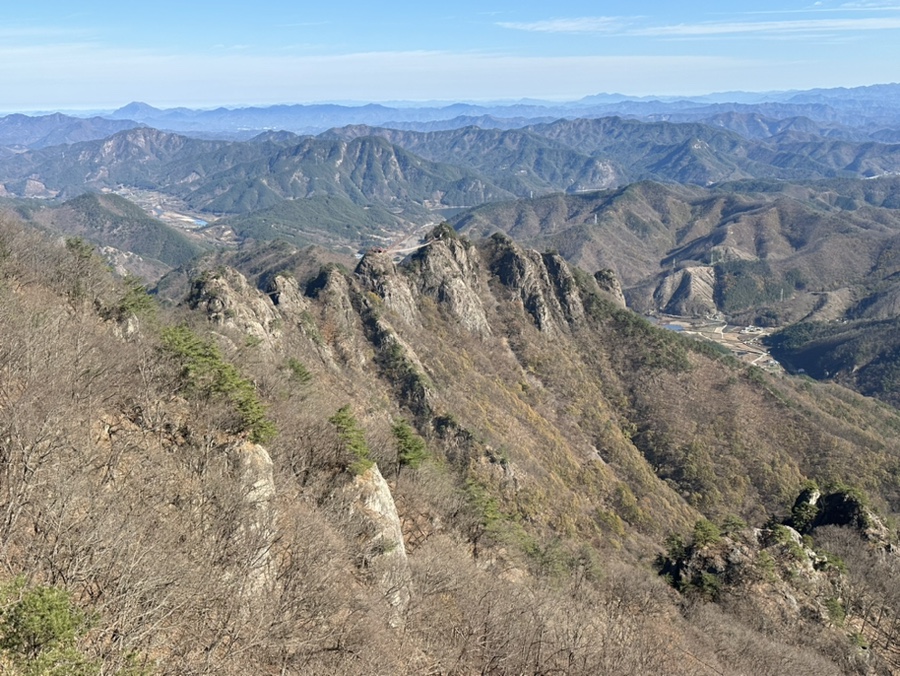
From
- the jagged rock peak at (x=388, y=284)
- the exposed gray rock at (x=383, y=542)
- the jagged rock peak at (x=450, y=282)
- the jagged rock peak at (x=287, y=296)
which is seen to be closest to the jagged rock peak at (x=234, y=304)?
the jagged rock peak at (x=287, y=296)

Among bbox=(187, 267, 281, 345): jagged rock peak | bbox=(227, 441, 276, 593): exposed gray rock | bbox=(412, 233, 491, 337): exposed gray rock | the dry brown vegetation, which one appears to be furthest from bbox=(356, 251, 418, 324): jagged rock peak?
bbox=(227, 441, 276, 593): exposed gray rock

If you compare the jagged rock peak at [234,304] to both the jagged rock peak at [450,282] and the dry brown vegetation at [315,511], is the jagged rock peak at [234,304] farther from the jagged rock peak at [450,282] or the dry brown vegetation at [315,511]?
the jagged rock peak at [450,282]

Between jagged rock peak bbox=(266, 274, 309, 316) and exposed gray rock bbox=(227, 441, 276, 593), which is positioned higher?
exposed gray rock bbox=(227, 441, 276, 593)

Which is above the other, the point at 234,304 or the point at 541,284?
the point at 234,304

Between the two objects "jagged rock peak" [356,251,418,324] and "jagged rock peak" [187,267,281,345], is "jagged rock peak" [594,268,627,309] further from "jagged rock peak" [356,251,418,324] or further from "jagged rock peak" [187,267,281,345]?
"jagged rock peak" [187,267,281,345]

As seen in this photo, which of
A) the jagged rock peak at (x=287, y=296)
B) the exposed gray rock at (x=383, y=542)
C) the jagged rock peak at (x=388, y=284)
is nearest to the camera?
the exposed gray rock at (x=383, y=542)

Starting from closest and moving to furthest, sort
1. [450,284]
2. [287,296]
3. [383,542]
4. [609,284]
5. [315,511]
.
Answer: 1. [315,511]
2. [383,542]
3. [287,296]
4. [450,284]
5. [609,284]

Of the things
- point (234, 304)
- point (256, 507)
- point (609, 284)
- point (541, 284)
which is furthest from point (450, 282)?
point (256, 507)

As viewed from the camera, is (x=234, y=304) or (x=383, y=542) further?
(x=234, y=304)

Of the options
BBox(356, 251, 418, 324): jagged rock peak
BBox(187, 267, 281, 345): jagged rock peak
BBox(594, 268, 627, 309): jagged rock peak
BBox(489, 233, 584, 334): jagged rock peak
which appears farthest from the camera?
BBox(594, 268, 627, 309): jagged rock peak

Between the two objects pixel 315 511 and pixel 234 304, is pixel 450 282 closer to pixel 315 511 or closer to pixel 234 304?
pixel 234 304

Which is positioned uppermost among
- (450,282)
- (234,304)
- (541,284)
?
(234,304)
